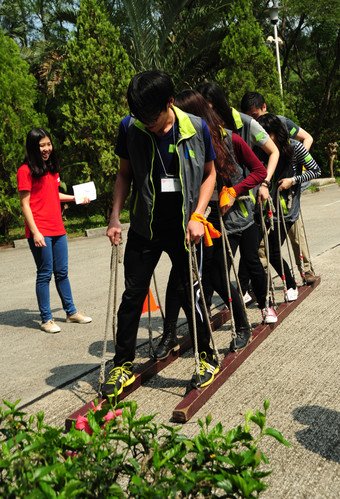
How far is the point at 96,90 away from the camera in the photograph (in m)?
17.2

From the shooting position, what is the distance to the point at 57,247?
245 inches

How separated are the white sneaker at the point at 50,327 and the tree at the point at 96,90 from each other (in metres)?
11.1

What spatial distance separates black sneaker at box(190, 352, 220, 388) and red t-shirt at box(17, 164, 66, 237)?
254cm

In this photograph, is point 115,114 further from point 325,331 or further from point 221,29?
point 325,331

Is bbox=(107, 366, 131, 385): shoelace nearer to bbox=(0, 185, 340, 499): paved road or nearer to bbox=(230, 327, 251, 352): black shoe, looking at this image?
bbox=(0, 185, 340, 499): paved road

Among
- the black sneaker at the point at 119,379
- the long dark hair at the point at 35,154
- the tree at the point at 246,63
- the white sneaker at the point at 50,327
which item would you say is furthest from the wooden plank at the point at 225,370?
the tree at the point at 246,63

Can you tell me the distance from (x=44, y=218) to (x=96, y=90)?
1183 centimetres

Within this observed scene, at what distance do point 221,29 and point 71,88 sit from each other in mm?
7851

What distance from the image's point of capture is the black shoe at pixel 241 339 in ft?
Result: 15.3

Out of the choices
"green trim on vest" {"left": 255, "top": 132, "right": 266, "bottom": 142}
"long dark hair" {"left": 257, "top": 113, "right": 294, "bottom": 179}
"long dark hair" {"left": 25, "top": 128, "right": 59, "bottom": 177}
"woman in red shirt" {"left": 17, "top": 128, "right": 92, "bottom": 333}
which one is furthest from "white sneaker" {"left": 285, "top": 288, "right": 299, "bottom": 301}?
"long dark hair" {"left": 25, "top": 128, "right": 59, "bottom": 177}

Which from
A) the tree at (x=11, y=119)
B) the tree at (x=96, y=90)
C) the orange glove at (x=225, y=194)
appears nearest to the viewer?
the orange glove at (x=225, y=194)

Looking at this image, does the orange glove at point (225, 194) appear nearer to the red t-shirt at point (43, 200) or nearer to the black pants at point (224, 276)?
the black pants at point (224, 276)

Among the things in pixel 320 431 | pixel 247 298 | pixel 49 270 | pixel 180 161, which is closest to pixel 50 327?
pixel 49 270

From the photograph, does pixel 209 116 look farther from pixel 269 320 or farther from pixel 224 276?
pixel 269 320
